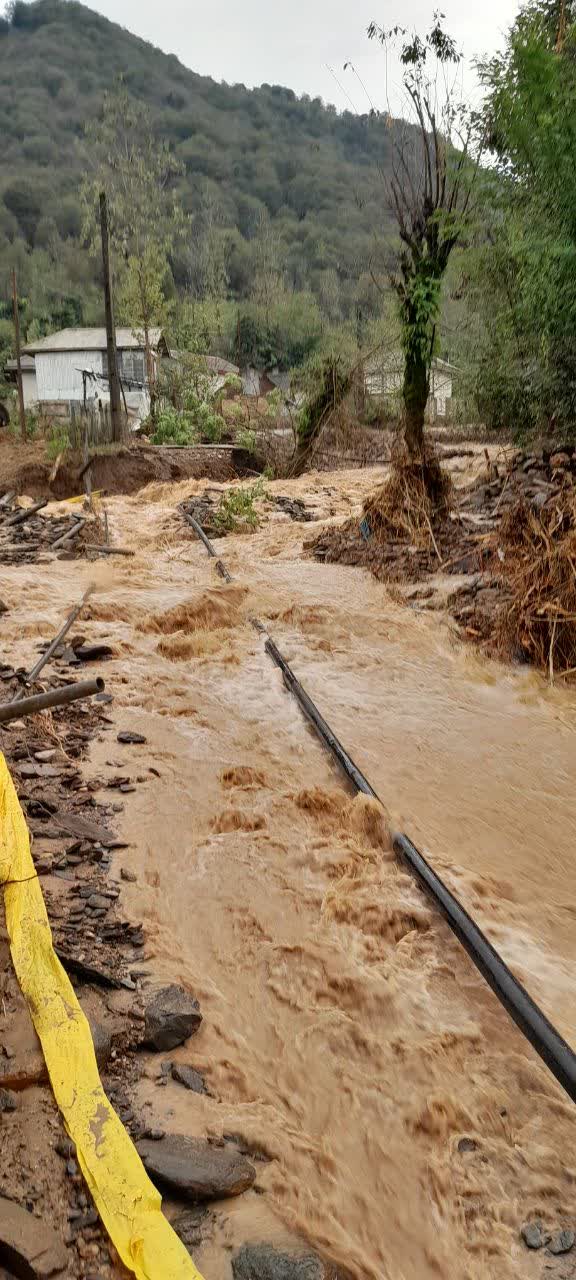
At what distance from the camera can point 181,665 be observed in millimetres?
6543

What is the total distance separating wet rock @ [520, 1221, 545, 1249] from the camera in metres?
1.99

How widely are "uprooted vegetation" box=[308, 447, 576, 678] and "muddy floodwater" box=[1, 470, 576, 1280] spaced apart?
1.29 feet

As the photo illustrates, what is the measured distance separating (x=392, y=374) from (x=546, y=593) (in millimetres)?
8295

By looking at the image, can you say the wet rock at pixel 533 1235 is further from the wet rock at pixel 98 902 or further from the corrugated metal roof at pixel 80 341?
the corrugated metal roof at pixel 80 341

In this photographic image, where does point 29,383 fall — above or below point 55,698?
above

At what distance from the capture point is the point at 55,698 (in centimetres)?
240

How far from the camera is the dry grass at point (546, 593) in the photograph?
6.60 metres

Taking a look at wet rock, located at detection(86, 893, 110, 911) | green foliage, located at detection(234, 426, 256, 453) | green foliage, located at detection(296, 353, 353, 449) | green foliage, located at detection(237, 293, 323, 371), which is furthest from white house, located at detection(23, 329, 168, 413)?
wet rock, located at detection(86, 893, 110, 911)

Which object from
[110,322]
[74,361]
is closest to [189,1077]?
[110,322]

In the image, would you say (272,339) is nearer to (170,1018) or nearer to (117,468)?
(117,468)

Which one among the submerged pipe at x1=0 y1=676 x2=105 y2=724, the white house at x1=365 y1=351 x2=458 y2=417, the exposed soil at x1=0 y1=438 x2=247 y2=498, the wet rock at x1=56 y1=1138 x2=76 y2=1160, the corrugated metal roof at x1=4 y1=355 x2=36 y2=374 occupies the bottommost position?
the wet rock at x1=56 y1=1138 x2=76 y2=1160

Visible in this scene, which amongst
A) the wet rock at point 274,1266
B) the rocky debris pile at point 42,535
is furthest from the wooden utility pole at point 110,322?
the wet rock at point 274,1266

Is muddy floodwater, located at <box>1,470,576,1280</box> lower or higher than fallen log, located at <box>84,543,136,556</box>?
lower

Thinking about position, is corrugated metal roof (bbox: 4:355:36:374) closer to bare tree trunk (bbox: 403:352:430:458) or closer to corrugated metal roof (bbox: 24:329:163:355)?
corrugated metal roof (bbox: 24:329:163:355)
